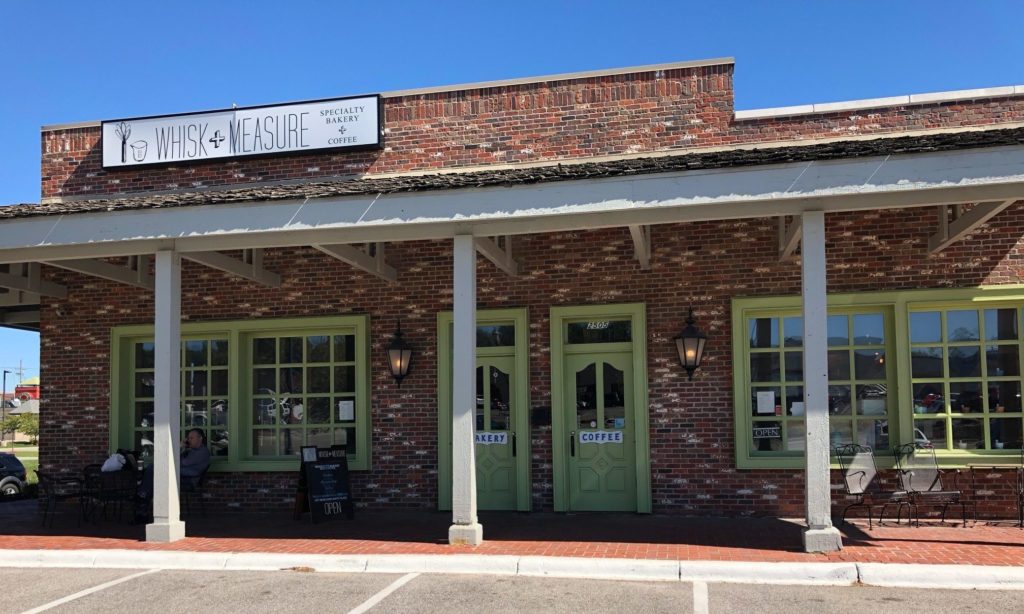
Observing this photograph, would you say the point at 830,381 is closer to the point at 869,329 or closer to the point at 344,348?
the point at 869,329

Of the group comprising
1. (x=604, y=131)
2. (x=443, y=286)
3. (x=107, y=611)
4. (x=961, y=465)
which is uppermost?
(x=604, y=131)

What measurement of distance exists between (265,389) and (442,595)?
19.6 ft

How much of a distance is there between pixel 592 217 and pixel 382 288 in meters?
4.15

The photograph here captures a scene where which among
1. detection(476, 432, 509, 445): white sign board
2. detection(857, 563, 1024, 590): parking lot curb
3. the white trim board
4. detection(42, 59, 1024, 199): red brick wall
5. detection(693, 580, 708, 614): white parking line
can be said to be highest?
detection(42, 59, 1024, 199): red brick wall

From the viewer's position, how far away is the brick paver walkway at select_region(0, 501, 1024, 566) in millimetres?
7805

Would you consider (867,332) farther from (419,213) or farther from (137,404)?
(137,404)

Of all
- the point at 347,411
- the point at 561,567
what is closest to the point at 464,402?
the point at 561,567

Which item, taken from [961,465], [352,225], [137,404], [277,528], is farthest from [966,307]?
[137,404]

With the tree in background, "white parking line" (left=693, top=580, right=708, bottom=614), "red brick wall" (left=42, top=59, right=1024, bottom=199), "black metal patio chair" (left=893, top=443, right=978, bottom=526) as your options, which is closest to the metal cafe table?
"black metal patio chair" (left=893, top=443, right=978, bottom=526)

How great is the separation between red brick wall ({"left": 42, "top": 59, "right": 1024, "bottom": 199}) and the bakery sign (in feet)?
0.52

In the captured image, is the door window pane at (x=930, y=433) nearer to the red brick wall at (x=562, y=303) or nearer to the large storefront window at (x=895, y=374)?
the large storefront window at (x=895, y=374)

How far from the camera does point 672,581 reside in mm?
7180

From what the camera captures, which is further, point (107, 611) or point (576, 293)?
point (576, 293)

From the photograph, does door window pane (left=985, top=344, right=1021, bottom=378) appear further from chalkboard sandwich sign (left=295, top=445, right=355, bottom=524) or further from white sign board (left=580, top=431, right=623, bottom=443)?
chalkboard sandwich sign (left=295, top=445, right=355, bottom=524)
